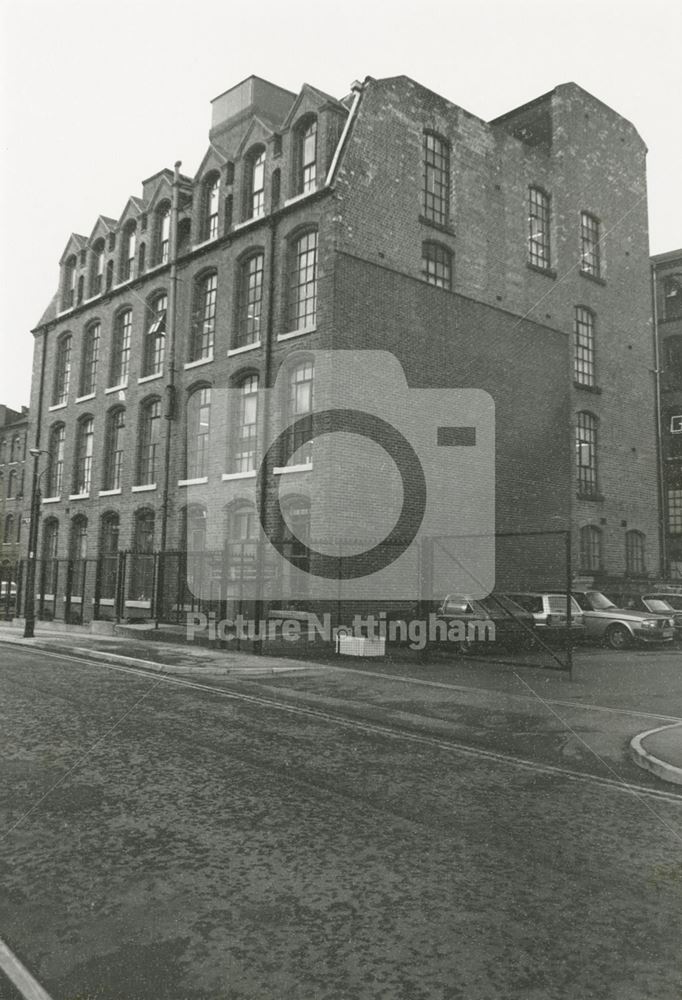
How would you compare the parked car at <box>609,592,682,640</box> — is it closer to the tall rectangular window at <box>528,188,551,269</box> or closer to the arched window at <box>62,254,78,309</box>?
the tall rectangular window at <box>528,188,551,269</box>

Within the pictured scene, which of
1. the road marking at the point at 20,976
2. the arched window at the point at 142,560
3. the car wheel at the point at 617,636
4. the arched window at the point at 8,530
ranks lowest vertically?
the road marking at the point at 20,976

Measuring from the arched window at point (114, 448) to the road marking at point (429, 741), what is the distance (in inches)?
634

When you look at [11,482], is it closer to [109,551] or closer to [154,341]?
[109,551]

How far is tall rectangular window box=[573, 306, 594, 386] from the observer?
26.6 metres

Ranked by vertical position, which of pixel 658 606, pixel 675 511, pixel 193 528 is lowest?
pixel 658 606

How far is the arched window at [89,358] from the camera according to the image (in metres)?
30.2

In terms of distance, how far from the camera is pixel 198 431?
24.4 m

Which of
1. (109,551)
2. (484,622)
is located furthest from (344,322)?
(109,551)

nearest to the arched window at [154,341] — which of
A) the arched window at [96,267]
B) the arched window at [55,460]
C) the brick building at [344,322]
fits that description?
the brick building at [344,322]

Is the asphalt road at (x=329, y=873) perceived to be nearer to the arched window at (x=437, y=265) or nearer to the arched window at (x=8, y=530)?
the arched window at (x=437, y=265)

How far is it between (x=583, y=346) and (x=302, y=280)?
10.8m

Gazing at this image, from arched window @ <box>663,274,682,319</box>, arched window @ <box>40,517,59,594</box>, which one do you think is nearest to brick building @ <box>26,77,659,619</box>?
arched window @ <box>40,517,59,594</box>

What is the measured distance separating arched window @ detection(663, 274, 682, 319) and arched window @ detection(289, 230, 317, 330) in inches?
714

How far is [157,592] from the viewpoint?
21812 mm
